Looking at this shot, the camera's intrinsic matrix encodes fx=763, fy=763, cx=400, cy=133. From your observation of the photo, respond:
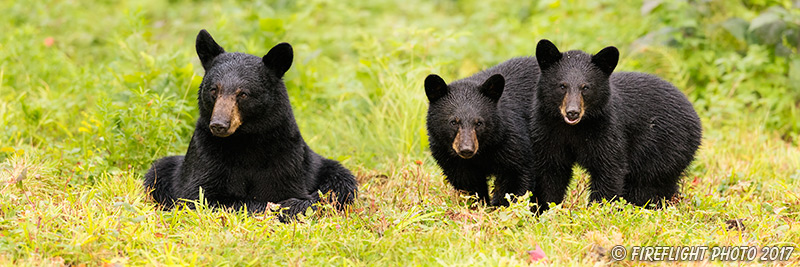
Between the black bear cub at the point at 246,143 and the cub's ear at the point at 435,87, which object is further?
the cub's ear at the point at 435,87

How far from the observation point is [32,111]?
21.2 ft

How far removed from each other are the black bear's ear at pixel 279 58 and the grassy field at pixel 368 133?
3.18 ft

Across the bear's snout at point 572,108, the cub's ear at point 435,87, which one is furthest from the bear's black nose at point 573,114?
the cub's ear at point 435,87

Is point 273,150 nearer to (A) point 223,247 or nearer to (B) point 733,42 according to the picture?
(A) point 223,247

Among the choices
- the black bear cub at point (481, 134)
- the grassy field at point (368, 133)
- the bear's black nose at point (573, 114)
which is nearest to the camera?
the grassy field at point (368, 133)

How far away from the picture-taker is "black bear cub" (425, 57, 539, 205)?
4.81 meters

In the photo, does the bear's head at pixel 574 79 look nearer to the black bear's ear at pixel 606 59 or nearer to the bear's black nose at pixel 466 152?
the black bear's ear at pixel 606 59

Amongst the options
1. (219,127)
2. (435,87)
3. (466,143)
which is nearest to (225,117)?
(219,127)

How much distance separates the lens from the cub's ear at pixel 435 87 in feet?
15.8

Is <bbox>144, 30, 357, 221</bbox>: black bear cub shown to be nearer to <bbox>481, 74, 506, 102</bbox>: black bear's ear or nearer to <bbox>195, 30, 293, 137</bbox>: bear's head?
<bbox>195, 30, 293, 137</bbox>: bear's head

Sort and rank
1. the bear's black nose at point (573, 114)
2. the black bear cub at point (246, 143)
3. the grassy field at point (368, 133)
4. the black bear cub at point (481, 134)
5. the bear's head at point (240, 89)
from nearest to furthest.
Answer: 1. the grassy field at point (368, 133)
2. the bear's black nose at point (573, 114)
3. the bear's head at point (240, 89)
4. the black bear cub at point (246, 143)
5. the black bear cub at point (481, 134)

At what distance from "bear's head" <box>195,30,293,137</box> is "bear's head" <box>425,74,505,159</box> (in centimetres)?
96

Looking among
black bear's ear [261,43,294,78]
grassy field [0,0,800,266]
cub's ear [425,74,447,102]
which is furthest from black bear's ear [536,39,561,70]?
black bear's ear [261,43,294,78]

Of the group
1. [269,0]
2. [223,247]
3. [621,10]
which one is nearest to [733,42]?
[621,10]
